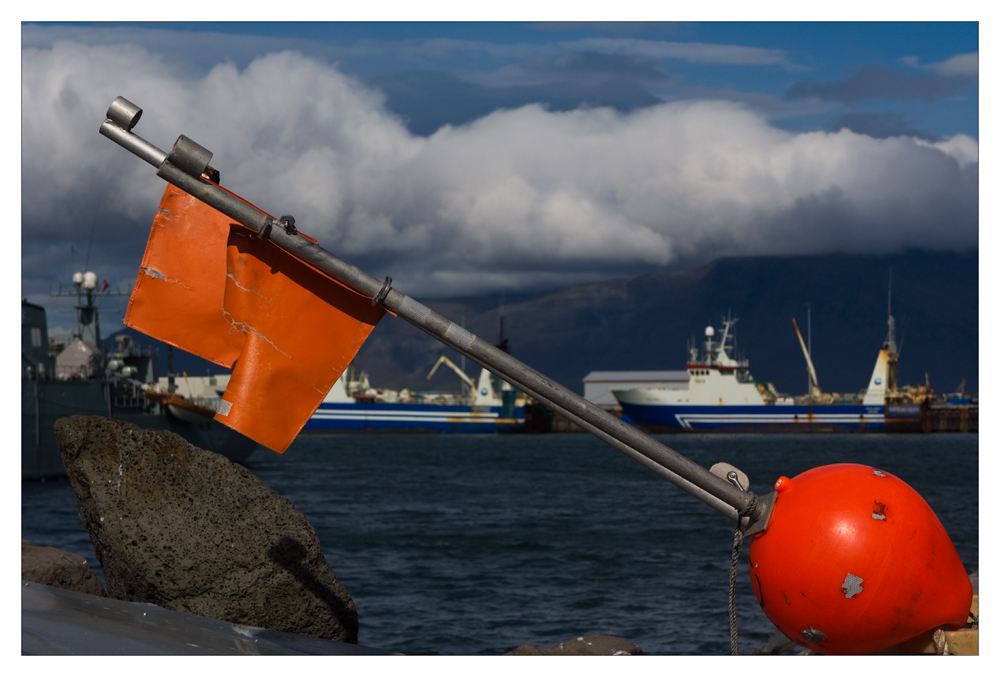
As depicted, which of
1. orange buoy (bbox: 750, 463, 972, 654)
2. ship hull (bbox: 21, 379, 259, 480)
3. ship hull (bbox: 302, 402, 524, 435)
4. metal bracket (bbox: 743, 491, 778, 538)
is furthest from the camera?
ship hull (bbox: 302, 402, 524, 435)

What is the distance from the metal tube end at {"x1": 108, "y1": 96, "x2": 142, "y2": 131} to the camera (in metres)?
3.54

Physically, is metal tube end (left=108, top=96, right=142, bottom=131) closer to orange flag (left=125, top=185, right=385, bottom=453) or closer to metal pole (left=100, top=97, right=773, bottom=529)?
metal pole (left=100, top=97, right=773, bottom=529)

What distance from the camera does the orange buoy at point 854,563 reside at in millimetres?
3717

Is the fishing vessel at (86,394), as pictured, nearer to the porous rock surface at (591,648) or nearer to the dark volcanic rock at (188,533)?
the dark volcanic rock at (188,533)

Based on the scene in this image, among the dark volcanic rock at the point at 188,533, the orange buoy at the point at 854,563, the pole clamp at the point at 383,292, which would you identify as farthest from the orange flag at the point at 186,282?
the dark volcanic rock at the point at 188,533

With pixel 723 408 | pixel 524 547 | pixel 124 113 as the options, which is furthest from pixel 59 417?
pixel 723 408

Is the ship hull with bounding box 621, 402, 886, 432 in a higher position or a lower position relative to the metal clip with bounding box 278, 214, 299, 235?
lower

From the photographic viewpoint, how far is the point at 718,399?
84875 millimetres

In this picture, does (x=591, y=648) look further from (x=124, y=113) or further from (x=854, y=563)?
(x=124, y=113)

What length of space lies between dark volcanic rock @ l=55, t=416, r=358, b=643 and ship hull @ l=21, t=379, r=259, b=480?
81.0 ft

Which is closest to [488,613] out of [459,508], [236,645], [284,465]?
[236,645]

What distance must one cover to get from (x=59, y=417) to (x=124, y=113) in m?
32.2

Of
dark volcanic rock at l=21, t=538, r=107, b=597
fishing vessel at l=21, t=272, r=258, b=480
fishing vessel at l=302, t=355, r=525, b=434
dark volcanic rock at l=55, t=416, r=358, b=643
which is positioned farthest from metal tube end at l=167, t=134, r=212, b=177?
fishing vessel at l=302, t=355, r=525, b=434

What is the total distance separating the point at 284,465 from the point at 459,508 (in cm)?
2759
